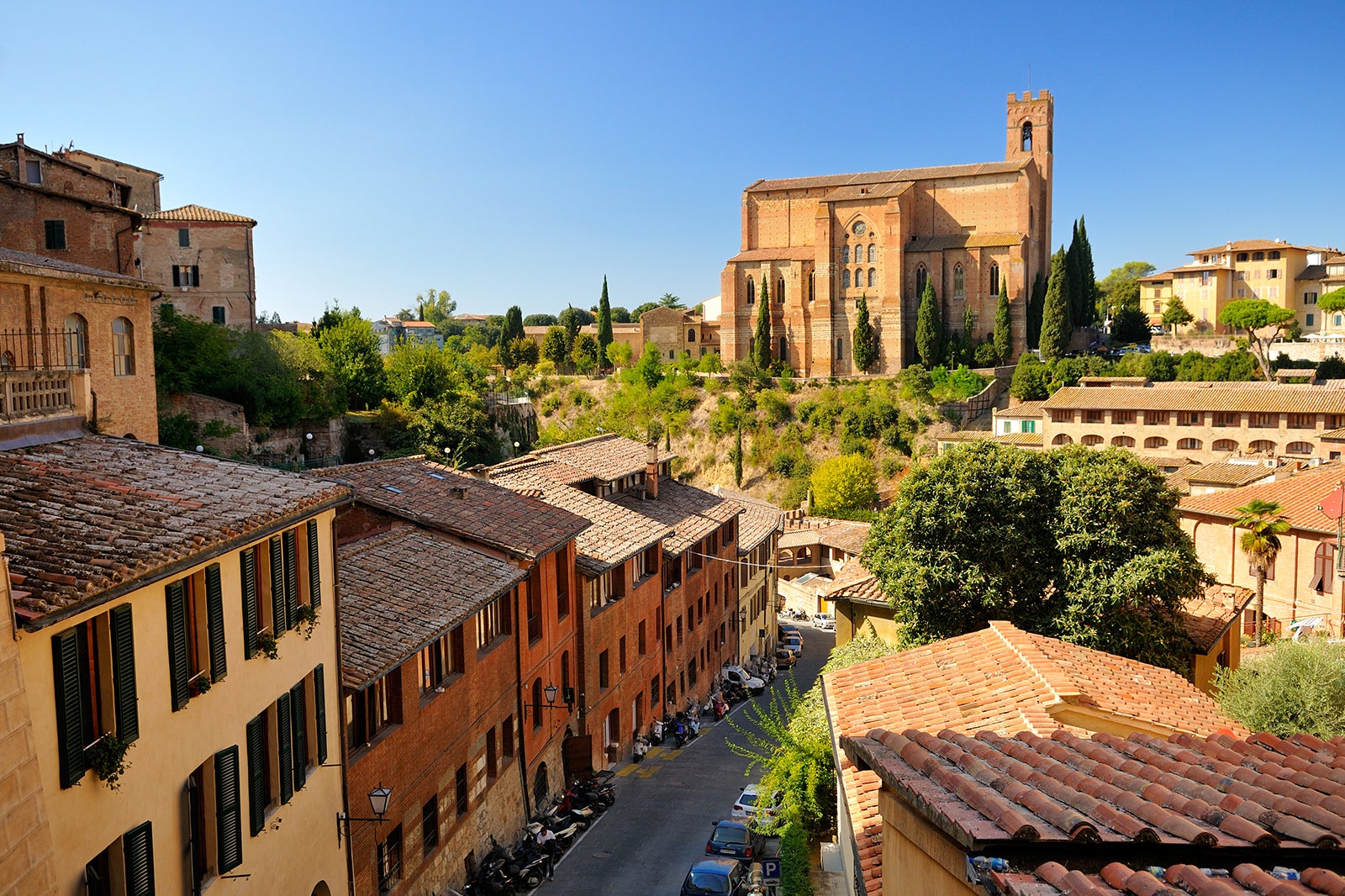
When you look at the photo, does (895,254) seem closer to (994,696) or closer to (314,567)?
(994,696)

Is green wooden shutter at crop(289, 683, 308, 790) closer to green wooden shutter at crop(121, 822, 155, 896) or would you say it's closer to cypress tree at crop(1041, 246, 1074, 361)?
green wooden shutter at crop(121, 822, 155, 896)

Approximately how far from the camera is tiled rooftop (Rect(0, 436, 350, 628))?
7.88 m

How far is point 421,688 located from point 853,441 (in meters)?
59.1

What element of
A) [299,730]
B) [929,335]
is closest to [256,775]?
[299,730]

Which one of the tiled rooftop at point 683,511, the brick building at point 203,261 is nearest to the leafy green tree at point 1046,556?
the tiled rooftop at point 683,511

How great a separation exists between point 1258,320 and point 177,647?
82.7m

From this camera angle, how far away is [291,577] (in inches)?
485

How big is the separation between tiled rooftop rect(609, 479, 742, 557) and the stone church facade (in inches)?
1794

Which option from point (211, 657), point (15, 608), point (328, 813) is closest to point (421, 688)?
point (328, 813)

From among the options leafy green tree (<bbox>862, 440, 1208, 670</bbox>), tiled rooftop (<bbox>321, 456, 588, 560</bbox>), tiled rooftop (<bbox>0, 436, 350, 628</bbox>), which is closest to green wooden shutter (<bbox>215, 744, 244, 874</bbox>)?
tiled rooftop (<bbox>0, 436, 350, 628</bbox>)

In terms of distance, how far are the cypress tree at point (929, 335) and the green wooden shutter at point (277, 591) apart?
7013 cm

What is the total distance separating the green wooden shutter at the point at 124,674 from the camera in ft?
27.7

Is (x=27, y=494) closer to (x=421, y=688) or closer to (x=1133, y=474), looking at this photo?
(x=421, y=688)

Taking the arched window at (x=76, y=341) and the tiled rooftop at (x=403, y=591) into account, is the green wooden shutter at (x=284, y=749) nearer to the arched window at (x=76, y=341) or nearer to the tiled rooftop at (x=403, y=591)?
the tiled rooftop at (x=403, y=591)
